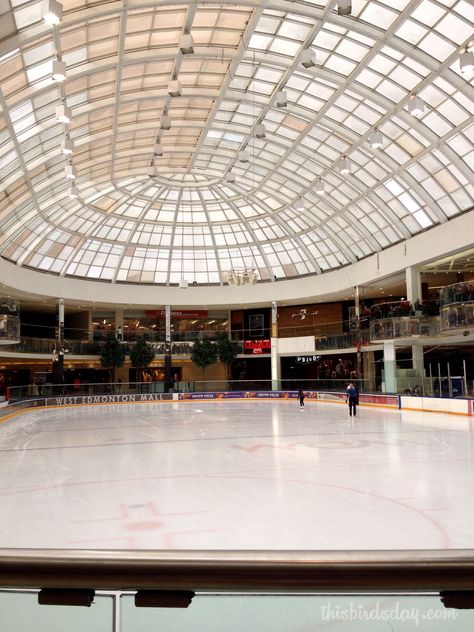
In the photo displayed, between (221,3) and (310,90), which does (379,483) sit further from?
(310,90)

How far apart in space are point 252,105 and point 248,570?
112ft

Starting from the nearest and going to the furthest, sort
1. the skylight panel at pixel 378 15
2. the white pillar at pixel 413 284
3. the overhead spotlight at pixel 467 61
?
the overhead spotlight at pixel 467 61, the skylight panel at pixel 378 15, the white pillar at pixel 413 284

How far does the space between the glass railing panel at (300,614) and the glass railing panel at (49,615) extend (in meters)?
0.06

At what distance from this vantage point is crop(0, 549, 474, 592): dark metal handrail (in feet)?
4.93

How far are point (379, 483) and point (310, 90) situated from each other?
82.0ft

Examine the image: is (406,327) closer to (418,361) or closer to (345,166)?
(418,361)

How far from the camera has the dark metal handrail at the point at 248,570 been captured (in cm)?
150

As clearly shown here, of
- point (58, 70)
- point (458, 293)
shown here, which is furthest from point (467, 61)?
point (58, 70)

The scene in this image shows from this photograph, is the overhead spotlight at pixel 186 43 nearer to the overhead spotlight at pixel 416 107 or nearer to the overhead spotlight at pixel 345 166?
the overhead spotlight at pixel 416 107

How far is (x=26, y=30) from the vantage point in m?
19.8

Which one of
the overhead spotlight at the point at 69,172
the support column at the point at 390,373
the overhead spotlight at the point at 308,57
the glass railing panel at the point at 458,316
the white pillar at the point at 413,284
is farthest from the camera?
the white pillar at the point at 413,284

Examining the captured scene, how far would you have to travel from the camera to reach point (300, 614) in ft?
5.93

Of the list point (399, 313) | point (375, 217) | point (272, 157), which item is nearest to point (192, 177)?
point (272, 157)

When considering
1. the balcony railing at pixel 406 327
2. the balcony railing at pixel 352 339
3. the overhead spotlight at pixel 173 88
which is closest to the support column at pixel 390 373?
the balcony railing at pixel 406 327
